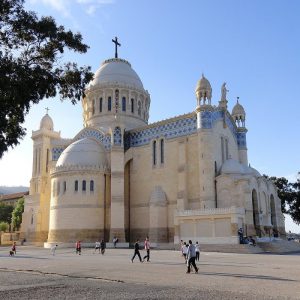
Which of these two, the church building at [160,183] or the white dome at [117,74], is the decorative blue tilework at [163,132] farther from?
the white dome at [117,74]

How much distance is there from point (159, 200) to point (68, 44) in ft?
90.4

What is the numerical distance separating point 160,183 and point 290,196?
2473 cm

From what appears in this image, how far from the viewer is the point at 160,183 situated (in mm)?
42219

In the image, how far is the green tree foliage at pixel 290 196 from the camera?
57094mm

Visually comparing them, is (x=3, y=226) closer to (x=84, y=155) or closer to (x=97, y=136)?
(x=97, y=136)

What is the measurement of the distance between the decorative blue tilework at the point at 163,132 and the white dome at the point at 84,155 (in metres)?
3.36

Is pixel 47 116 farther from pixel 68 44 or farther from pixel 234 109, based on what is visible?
pixel 68 44

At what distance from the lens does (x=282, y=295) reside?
10.1m

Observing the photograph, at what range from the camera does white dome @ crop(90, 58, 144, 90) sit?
167ft

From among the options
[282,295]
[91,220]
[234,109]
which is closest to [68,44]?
[282,295]

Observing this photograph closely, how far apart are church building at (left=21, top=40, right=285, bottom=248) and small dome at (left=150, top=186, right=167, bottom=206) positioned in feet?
0.35

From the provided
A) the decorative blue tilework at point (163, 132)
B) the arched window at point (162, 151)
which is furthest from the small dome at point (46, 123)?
the arched window at point (162, 151)

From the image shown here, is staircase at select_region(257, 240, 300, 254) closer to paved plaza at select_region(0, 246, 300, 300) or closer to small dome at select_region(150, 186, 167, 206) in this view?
small dome at select_region(150, 186, 167, 206)

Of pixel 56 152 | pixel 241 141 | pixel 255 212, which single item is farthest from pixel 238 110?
pixel 56 152
